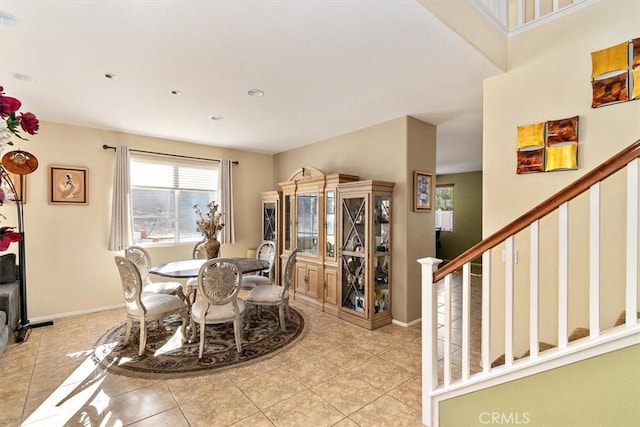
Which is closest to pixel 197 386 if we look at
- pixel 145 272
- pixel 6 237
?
pixel 6 237

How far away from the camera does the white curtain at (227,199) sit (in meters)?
5.57

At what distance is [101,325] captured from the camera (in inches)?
156

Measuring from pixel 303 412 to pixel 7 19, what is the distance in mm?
3279

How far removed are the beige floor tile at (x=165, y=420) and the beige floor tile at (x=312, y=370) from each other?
3.03ft

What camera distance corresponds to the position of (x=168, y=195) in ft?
17.0

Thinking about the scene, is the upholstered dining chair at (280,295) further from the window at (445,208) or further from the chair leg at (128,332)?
the window at (445,208)

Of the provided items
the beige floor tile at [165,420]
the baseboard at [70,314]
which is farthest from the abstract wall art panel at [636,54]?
the baseboard at [70,314]

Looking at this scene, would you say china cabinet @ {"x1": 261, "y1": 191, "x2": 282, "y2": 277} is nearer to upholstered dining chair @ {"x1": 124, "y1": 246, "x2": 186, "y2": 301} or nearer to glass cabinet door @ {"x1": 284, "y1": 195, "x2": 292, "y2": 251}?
glass cabinet door @ {"x1": 284, "y1": 195, "x2": 292, "y2": 251}

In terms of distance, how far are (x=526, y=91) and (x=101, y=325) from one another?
5344 millimetres

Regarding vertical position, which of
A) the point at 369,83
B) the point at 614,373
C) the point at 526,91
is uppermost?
the point at 369,83

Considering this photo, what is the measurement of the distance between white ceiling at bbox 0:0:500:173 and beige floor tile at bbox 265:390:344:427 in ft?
8.78

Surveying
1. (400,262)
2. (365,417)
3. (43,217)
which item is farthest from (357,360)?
(43,217)

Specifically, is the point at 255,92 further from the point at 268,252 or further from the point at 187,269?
the point at 268,252

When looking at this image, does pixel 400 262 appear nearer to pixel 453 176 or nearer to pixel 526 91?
pixel 526 91
